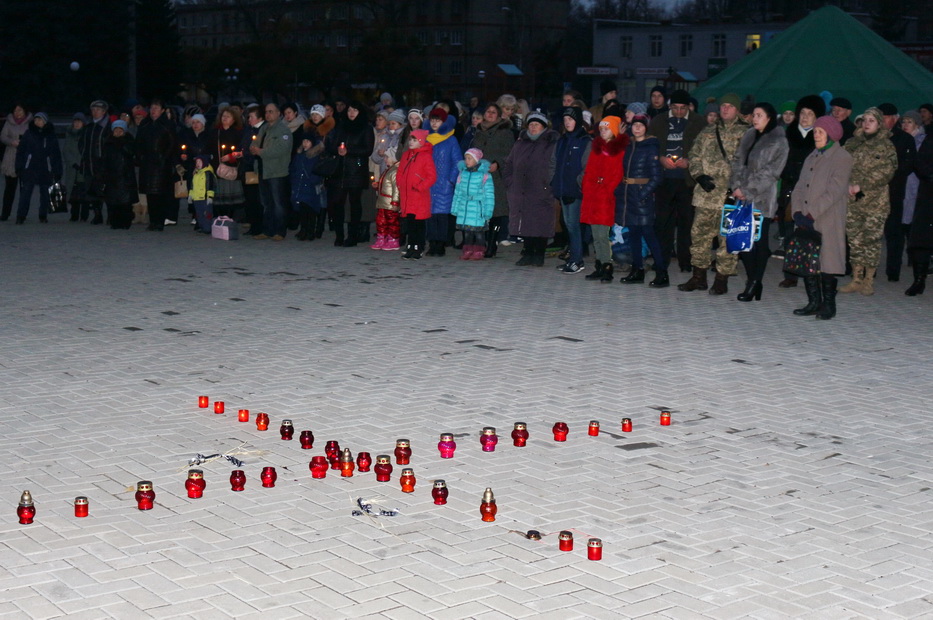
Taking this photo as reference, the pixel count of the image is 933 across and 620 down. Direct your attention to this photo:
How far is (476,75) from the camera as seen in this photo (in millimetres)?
109000

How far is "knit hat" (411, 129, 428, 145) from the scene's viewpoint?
16.6 m

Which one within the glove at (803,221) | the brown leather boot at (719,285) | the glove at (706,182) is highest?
the glove at (706,182)

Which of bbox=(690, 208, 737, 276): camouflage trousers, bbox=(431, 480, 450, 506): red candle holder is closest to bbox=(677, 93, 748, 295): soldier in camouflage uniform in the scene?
bbox=(690, 208, 737, 276): camouflage trousers

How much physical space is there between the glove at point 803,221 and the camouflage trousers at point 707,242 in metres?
1.16

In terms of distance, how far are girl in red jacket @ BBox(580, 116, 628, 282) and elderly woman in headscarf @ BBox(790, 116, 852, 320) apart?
2.52 m

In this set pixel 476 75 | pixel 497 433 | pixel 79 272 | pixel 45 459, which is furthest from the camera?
pixel 476 75

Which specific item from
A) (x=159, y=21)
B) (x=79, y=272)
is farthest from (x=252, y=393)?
(x=159, y=21)

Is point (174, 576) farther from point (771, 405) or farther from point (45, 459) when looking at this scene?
point (771, 405)

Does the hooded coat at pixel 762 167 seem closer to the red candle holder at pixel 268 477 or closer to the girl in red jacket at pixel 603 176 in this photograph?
the girl in red jacket at pixel 603 176

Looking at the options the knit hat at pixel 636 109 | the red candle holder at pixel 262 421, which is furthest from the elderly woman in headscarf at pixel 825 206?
the red candle holder at pixel 262 421

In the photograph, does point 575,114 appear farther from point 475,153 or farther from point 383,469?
point 383,469

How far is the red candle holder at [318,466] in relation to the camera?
21.2 feet

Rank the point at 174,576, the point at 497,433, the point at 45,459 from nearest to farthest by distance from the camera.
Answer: the point at 174,576, the point at 45,459, the point at 497,433

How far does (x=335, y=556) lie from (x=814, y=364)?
5.72 m
